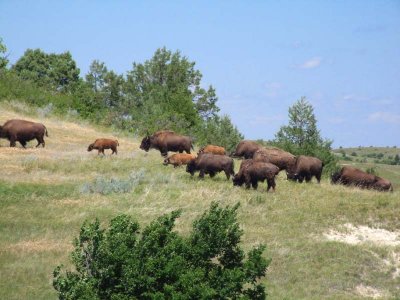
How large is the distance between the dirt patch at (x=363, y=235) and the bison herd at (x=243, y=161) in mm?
4287

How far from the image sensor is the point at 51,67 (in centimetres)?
8750

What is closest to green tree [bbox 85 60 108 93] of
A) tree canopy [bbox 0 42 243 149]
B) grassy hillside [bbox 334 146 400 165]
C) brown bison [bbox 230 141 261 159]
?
tree canopy [bbox 0 42 243 149]

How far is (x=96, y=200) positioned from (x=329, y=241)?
8.79 metres

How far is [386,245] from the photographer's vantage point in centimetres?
2050

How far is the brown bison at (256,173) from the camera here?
80.6 ft

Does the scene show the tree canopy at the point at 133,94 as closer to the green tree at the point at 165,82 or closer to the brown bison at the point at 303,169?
the green tree at the point at 165,82

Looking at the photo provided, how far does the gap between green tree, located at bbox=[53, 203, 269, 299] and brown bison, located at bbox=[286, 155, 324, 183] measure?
16848 millimetres

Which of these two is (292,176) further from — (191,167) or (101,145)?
(101,145)

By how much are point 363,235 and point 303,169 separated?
6637 millimetres

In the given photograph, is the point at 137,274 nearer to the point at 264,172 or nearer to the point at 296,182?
the point at 264,172

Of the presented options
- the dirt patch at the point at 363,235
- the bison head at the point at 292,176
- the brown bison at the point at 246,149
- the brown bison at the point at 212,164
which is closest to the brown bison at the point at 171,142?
the brown bison at the point at 246,149

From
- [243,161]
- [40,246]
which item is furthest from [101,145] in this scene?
[40,246]

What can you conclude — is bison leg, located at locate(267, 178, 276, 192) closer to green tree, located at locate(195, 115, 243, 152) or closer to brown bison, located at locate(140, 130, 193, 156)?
brown bison, located at locate(140, 130, 193, 156)

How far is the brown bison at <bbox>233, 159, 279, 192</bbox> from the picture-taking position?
80.6 ft
